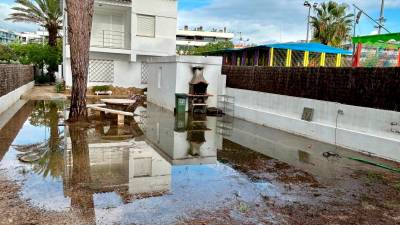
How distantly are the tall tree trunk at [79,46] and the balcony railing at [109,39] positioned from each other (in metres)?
13.8

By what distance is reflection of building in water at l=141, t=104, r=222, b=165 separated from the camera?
9.26m

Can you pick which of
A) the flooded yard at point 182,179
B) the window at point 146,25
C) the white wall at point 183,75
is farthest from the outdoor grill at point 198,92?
the window at point 146,25

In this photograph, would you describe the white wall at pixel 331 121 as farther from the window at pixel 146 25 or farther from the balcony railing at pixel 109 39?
the balcony railing at pixel 109 39

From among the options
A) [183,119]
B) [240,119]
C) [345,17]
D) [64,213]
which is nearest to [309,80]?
[240,119]

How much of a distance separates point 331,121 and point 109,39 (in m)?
20.1

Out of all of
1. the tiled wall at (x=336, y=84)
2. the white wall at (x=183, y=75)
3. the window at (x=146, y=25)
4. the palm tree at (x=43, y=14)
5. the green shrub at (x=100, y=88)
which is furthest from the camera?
the palm tree at (x=43, y=14)

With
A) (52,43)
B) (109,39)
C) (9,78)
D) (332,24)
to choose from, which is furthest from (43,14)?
(332,24)

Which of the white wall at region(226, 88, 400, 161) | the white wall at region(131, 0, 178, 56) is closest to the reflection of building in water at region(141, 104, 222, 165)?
the white wall at region(226, 88, 400, 161)

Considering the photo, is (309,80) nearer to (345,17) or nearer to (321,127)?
(321,127)

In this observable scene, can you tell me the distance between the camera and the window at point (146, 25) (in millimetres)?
26188

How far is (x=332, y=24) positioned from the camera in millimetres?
35281

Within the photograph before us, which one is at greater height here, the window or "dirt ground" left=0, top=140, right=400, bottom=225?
the window

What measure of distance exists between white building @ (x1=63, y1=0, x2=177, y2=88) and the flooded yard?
48.1ft

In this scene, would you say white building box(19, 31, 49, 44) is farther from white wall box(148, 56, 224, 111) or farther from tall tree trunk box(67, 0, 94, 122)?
tall tree trunk box(67, 0, 94, 122)
